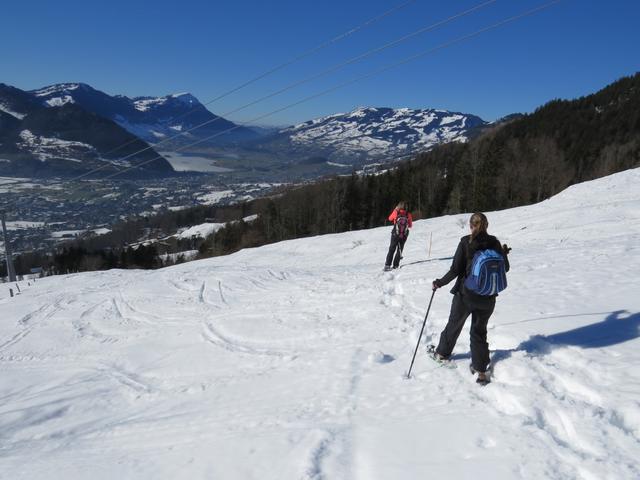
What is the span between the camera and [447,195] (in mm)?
70312

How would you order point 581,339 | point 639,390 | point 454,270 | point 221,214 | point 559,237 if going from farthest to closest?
1. point 221,214
2. point 559,237
3. point 581,339
4. point 454,270
5. point 639,390

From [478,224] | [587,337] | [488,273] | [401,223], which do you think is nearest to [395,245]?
[401,223]

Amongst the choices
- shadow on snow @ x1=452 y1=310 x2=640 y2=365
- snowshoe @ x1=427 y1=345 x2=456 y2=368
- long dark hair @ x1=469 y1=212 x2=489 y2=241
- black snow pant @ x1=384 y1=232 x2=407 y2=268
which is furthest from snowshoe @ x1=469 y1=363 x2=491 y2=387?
black snow pant @ x1=384 y1=232 x2=407 y2=268

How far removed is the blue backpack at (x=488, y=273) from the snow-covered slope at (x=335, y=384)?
1337 mm

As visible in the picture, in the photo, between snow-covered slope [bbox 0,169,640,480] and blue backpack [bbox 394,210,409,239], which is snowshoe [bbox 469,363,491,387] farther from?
blue backpack [bbox 394,210,409,239]

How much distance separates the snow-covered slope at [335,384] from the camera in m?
4.21

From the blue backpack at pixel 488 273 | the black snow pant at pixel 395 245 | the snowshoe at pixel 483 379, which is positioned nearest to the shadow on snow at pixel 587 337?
the snowshoe at pixel 483 379

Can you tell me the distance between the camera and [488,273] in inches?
Answer: 206

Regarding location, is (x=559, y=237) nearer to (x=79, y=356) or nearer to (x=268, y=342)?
(x=268, y=342)

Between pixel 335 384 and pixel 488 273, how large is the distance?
299cm

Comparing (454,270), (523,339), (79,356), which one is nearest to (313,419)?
(454,270)

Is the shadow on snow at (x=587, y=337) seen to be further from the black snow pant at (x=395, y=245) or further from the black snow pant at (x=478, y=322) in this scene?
the black snow pant at (x=395, y=245)

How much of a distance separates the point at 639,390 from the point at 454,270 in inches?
97.5

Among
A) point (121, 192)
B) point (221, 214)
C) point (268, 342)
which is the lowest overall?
point (268, 342)
